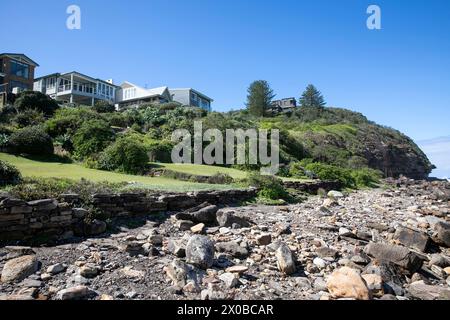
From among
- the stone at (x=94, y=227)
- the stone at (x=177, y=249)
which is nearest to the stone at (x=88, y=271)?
the stone at (x=177, y=249)

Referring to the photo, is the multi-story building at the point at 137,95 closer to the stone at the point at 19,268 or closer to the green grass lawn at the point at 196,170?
the green grass lawn at the point at 196,170

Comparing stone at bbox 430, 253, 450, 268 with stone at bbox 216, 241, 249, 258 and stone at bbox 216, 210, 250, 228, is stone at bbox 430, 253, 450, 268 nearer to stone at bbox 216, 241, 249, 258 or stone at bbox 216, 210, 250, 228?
stone at bbox 216, 241, 249, 258

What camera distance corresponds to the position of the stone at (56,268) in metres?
4.57

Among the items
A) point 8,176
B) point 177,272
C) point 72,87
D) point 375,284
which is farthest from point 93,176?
point 72,87

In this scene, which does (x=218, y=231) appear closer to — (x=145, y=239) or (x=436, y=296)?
(x=145, y=239)

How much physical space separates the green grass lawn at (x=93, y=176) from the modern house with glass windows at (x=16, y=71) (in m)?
27.7

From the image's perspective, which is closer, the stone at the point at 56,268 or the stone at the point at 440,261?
the stone at the point at 56,268

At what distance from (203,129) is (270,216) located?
46.9 feet

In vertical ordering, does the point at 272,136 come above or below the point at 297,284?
above

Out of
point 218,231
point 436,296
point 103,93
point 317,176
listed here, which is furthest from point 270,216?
point 103,93

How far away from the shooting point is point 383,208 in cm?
1212

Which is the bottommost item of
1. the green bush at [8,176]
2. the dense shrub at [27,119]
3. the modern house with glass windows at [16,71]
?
the green bush at [8,176]

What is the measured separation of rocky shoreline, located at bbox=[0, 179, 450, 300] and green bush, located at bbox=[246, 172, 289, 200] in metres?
4.12
